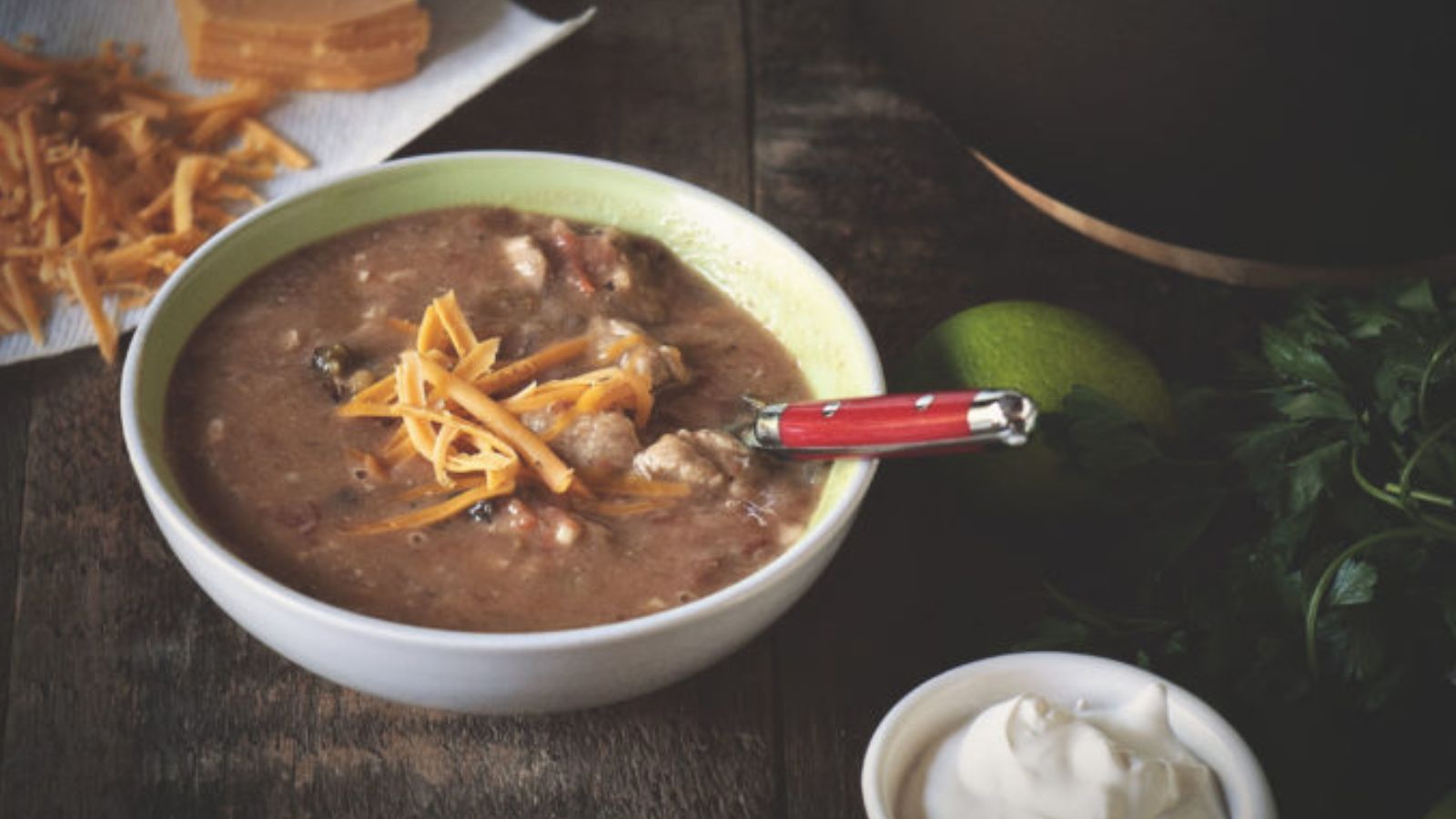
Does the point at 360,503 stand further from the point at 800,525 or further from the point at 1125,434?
the point at 1125,434

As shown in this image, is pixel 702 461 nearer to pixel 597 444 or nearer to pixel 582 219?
pixel 597 444

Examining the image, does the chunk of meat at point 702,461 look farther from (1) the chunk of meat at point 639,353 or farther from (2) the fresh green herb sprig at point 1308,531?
(2) the fresh green herb sprig at point 1308,531

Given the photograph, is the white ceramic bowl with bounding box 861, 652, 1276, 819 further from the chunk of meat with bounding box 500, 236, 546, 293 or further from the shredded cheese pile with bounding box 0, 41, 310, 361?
the shredded cheese pile with bounding box 0, 41, 310, 361

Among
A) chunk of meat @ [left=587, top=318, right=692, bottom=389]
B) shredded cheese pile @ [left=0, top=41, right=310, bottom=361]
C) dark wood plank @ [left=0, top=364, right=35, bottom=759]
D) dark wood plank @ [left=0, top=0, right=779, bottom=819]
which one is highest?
chunk of meat @ [left=587, top=318, right=692, bottom=389]

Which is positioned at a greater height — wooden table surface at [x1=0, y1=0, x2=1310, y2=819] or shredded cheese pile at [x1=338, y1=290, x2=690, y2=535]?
shredded cheese pile at [x1=338, y1=290, x2=690, y2=535]

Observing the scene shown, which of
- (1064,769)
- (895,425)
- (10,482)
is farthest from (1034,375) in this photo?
(10,482)

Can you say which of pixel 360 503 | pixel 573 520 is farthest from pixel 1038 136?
pixel 360 503

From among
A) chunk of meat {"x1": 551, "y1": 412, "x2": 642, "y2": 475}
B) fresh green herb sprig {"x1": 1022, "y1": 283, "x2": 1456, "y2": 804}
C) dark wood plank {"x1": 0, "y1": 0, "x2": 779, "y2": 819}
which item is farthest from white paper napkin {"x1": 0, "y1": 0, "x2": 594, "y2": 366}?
fresh green herb sprig {"x1": 1022, "y1": 283, "x2": 1456, "y2": 804}

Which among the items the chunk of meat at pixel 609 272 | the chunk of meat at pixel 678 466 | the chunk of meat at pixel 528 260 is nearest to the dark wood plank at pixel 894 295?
the chunk of meat at pixel 678 466
